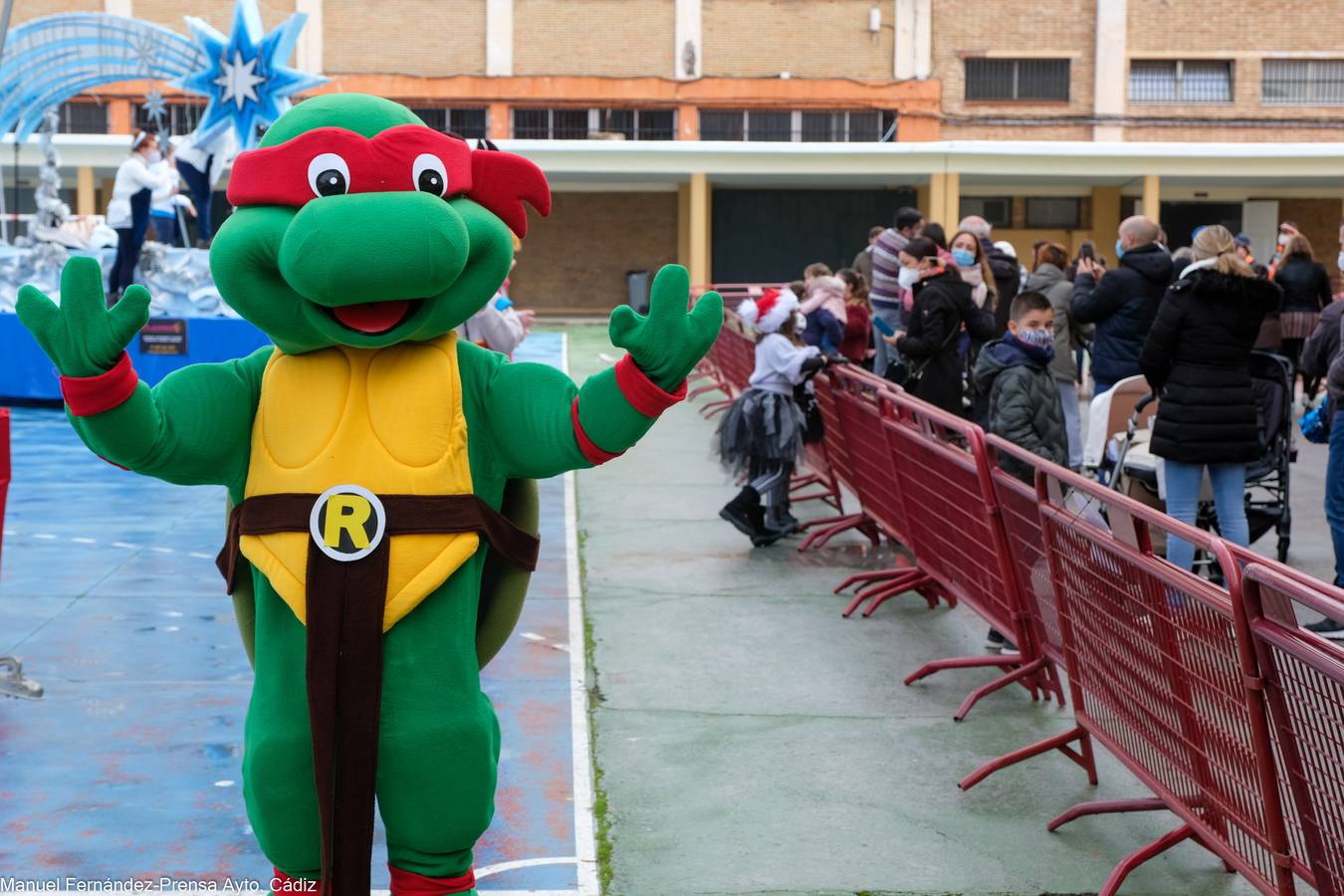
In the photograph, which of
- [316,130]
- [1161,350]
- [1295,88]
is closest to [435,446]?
[316,130]

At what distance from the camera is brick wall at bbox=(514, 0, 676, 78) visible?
40500 millimetres

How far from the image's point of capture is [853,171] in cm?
3409

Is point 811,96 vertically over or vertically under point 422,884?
over

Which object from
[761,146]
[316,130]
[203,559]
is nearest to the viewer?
[316,130]

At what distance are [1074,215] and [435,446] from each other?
38616 millimetres

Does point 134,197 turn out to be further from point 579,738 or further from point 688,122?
point 688,122

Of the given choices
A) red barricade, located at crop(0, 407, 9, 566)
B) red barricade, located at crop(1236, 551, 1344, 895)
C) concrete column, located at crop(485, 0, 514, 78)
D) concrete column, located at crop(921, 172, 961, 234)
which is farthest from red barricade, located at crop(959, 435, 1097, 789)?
concrete column, located at crop(485, 0, 514, 78)

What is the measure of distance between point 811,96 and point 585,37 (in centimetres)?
613

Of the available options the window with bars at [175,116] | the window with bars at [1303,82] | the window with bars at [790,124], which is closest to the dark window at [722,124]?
the window with bars at [790,124]

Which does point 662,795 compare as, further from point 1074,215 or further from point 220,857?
point 1074,215

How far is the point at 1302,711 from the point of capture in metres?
3.33

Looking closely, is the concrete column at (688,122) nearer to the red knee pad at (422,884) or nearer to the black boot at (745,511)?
the black boot at (745,511)

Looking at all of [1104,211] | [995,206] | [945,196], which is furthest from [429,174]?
[1104,211]

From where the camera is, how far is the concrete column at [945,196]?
34.2 meters
